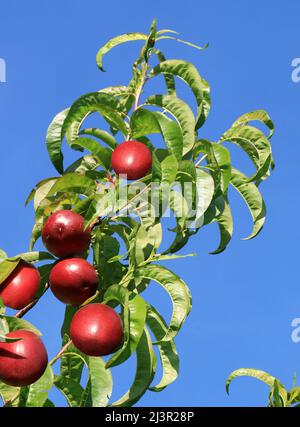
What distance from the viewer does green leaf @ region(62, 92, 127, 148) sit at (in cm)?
296

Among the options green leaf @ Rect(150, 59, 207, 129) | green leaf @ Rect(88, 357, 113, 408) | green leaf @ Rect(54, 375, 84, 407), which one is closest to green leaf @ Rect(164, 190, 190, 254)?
green leaf @ Rect(150, 59, 207, 129)

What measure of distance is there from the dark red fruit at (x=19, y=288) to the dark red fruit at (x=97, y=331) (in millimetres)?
230

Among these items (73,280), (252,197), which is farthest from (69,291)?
(252,197)

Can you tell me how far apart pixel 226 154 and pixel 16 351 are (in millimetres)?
1191

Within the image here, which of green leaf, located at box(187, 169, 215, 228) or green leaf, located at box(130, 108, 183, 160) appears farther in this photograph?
green leaf, located at box(130, 108, 183, 160)

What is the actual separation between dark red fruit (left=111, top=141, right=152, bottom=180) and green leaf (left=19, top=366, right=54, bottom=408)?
2.63 feet

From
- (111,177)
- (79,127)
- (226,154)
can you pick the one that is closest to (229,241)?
(226,154)

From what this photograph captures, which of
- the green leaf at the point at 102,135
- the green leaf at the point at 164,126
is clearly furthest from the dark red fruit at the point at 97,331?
the green leaf at the point at 102,135

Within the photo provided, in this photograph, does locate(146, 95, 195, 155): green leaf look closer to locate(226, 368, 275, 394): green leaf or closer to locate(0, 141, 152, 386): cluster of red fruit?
locate(0, 141, 152, 386): cluster of red fruit

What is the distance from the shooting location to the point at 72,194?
9.28ft

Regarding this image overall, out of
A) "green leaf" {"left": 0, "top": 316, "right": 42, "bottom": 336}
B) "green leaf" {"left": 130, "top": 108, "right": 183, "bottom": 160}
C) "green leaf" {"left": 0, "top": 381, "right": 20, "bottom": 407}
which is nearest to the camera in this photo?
"green leaf" {"left": 0, "top": 316, "right": 42, "bottom": 336}

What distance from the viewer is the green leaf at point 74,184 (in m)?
2.75

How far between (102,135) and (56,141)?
0.21 meters
